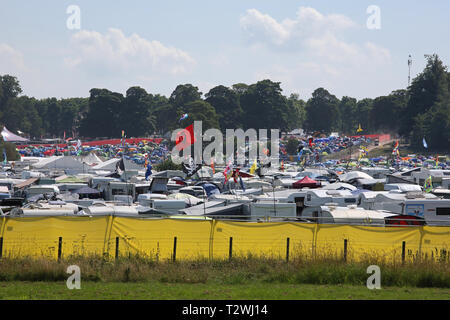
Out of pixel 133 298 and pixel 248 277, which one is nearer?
pixel 133 298

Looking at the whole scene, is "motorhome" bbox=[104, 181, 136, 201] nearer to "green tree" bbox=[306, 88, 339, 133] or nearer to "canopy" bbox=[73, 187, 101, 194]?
"canopy" bbox=[73, 187, 101, 194]

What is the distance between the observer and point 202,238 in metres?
18.3

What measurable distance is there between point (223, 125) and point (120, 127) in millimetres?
27387

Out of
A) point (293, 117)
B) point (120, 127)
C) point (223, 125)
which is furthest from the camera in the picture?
point (293, 117)

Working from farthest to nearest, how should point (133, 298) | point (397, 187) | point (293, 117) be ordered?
point (293, 117) → point (397, 187) → point (133, 298)

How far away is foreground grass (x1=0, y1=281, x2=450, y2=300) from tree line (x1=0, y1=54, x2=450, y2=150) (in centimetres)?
10395

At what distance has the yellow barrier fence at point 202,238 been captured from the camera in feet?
58.6

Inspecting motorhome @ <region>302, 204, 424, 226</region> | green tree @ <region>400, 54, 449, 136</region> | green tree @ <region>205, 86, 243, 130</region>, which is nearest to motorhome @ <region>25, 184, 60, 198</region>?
motorhome @ <region>302, 204, 424, 226</region>

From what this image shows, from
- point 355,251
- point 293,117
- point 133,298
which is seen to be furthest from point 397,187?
point 293,117

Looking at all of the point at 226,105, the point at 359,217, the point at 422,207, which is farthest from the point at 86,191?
the point at 226,105

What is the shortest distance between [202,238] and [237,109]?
423 ft

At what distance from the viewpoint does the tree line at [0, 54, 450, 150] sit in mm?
123375

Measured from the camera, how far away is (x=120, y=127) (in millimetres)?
152750

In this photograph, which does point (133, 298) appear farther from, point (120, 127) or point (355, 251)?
point (120, 127)
